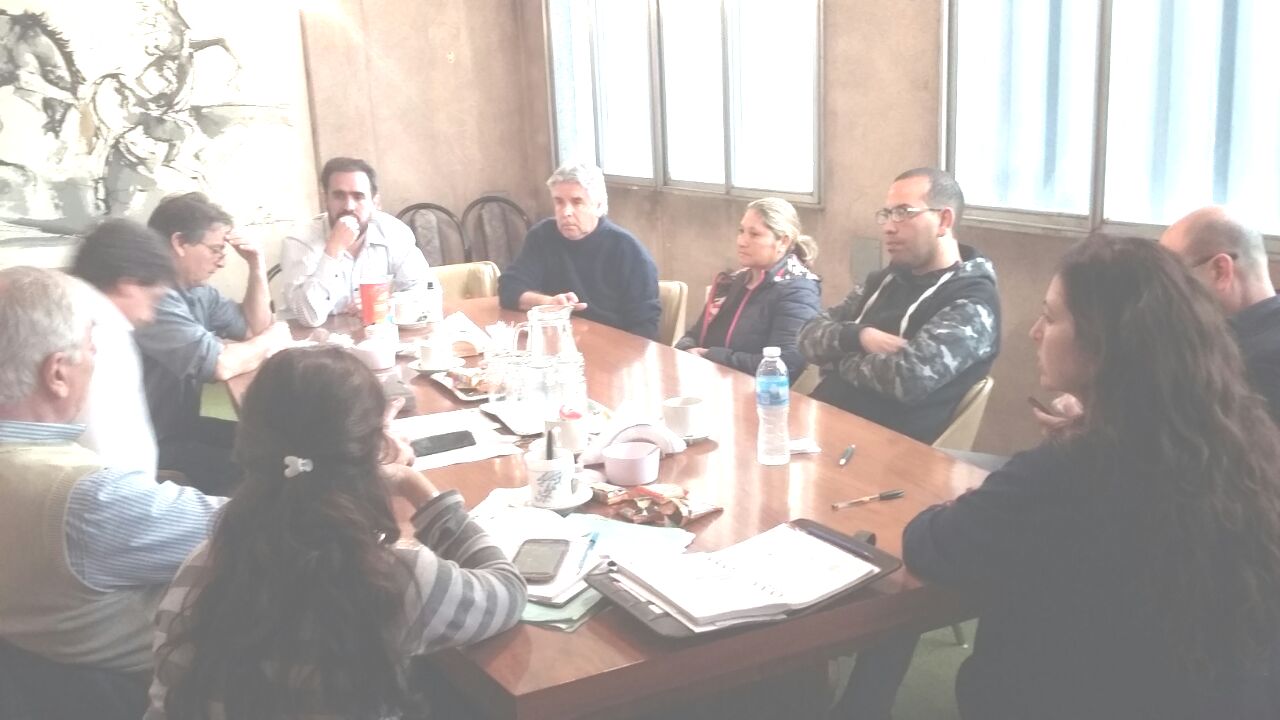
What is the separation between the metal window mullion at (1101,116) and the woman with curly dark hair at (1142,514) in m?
1.96

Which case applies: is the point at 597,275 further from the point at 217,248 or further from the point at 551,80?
the point at 551,80

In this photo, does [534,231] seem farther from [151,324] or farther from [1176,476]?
[1176,476]

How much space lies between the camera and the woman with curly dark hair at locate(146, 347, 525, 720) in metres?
1.30

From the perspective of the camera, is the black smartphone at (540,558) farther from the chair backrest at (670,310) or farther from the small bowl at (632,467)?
the chair backrest at (670,310)

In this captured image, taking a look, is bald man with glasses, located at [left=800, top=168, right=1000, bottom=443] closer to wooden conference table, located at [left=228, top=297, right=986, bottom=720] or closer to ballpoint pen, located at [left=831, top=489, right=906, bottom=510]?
wooden conference table, located at [left=228, top=297, right=986, bottom=720]

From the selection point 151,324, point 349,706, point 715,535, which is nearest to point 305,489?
point 349,706

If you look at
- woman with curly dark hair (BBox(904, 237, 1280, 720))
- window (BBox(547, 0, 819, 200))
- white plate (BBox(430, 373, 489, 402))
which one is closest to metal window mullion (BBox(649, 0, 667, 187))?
window (BBox(547, 0, 819, 200))

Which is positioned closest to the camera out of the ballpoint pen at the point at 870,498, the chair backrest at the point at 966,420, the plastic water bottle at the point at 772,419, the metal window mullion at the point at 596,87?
the ballpoint pen at the point at 870,498

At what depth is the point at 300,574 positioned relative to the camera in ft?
4.26

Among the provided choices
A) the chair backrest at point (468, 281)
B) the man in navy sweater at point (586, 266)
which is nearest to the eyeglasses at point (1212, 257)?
the man in navy sweater at point (586, 266)

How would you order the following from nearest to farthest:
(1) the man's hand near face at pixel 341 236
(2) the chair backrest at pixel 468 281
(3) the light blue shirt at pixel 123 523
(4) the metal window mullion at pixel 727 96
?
1. (3) the light blue shirt at pixel 123 523
2. (1) the man's hand near face at pixel 341 236
3. (2) the chair backrest at pixel 468 281
4. (4) the metal window mullion at pixel 727 96

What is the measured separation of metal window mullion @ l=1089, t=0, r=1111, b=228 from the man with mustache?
233cm

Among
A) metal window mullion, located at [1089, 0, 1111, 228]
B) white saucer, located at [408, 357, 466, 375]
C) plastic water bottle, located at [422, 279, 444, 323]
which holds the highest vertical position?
metal window mullion, located at [1089, 0, 1111, 228]

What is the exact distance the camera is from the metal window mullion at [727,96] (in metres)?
4.94
